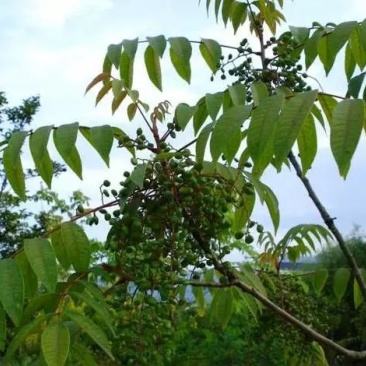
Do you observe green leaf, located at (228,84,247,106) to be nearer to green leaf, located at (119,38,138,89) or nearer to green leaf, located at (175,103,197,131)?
green leaf, located at (175,103,197,131)

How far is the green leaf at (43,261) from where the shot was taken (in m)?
1.38

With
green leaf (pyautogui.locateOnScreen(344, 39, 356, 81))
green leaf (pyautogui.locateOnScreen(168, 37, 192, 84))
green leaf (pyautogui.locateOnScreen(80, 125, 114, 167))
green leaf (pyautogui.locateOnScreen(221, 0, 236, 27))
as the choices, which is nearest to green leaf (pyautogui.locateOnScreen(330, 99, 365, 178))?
green leaf (pyautogui.locateOnScreen(80, 125, 114, 167))

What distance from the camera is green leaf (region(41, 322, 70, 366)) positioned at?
51.0 inches

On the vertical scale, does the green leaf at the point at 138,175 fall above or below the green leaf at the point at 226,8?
below

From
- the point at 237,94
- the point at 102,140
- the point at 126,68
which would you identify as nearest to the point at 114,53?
the point at 126,68

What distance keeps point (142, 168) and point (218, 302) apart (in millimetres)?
747

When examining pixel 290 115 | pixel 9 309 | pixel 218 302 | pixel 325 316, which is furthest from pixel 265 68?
pixel 9 309

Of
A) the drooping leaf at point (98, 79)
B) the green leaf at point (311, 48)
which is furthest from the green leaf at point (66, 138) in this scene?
the green leaf at point (311, 48)

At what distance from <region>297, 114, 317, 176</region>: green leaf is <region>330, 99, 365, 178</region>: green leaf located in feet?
0.59

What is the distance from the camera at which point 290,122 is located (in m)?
1.22

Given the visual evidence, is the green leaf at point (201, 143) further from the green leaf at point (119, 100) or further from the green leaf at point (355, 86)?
the green leaf at point (119, 100)

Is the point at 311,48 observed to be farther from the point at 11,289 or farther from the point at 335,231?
the point at 11,289

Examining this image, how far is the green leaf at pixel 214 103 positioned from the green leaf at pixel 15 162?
0.41 meters

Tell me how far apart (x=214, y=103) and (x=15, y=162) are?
0.45 metres
